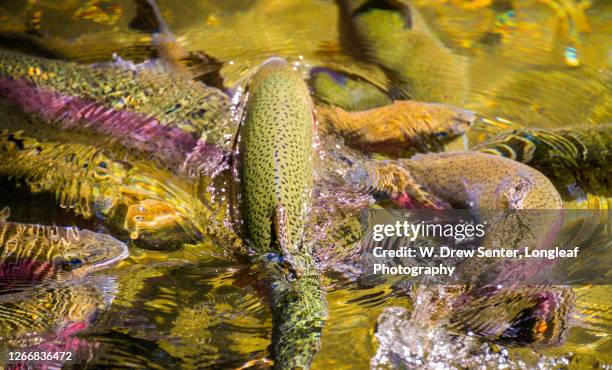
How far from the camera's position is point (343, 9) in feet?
13.0

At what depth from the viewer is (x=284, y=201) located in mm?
2494

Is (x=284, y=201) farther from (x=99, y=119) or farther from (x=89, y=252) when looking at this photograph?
(x=99, y=119)

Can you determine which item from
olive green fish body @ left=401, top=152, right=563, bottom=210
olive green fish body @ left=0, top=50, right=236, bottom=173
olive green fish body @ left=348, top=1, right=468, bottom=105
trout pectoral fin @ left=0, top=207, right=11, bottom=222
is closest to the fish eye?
trout pectoral fin @ left=0, top=207, right=11, bottom=222

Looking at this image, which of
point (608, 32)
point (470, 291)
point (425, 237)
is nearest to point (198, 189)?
point (425, 237)

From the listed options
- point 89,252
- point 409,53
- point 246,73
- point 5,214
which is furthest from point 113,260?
point 409,53

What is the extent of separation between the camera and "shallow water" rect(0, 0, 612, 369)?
7.23ft

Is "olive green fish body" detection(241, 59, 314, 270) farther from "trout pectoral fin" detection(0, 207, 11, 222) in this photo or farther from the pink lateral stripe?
"trout pectoral fin" detection(0, 207, 11, 222)

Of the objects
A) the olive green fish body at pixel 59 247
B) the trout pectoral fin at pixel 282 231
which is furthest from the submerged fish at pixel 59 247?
the trout pectoral fin at pixel 282 231

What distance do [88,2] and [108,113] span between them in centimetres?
126

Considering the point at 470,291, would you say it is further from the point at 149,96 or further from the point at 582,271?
the point at 149,96

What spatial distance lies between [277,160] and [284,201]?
239 millimetres

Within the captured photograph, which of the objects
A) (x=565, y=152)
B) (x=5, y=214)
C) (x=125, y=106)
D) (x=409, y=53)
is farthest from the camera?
(x=409, y=53)

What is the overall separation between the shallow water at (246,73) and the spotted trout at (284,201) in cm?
10

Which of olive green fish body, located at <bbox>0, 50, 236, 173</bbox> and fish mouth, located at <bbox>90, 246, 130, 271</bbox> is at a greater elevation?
olive green fish body, located at <bbox>0, 50, 236, 173</bbox>
